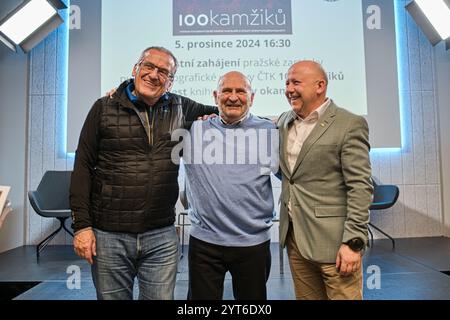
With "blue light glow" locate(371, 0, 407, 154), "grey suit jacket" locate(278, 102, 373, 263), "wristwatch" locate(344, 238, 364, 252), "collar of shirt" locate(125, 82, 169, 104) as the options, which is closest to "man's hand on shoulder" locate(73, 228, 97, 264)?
"collar of shirt" locate(125, 82, 169, 104)

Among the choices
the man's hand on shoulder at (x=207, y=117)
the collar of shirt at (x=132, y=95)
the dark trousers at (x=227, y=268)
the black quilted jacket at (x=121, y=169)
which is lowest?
the dark trousers at (x=227, y=268)

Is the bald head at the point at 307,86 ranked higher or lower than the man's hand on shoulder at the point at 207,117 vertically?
higher

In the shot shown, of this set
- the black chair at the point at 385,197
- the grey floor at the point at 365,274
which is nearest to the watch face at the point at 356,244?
the grey floor at the point at 365,274

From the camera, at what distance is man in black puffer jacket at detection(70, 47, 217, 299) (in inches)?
46.1

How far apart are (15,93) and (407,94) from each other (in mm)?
4431

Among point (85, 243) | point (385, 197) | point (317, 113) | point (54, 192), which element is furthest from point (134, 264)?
point (385, 197)

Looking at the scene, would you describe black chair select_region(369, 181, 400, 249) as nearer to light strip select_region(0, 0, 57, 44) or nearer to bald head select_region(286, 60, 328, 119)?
bald head select_region(286, 60, 328, 119)

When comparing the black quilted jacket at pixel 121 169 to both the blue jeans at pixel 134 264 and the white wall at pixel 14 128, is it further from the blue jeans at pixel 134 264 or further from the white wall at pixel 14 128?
the white wall at pixel 14 128

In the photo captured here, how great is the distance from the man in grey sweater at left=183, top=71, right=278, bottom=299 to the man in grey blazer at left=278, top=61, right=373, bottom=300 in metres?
0.10

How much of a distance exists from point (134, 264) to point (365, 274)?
1.88 m

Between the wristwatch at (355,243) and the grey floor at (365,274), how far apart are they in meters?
1.08

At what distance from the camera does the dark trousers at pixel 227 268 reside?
1.26m

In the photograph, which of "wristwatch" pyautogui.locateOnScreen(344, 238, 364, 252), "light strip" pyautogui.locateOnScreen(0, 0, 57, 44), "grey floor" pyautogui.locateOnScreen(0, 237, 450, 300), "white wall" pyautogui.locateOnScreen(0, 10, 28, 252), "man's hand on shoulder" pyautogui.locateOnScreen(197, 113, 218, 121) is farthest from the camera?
"white wall" pyautogui.locateOnScreen(0, 10, 28, 252)
